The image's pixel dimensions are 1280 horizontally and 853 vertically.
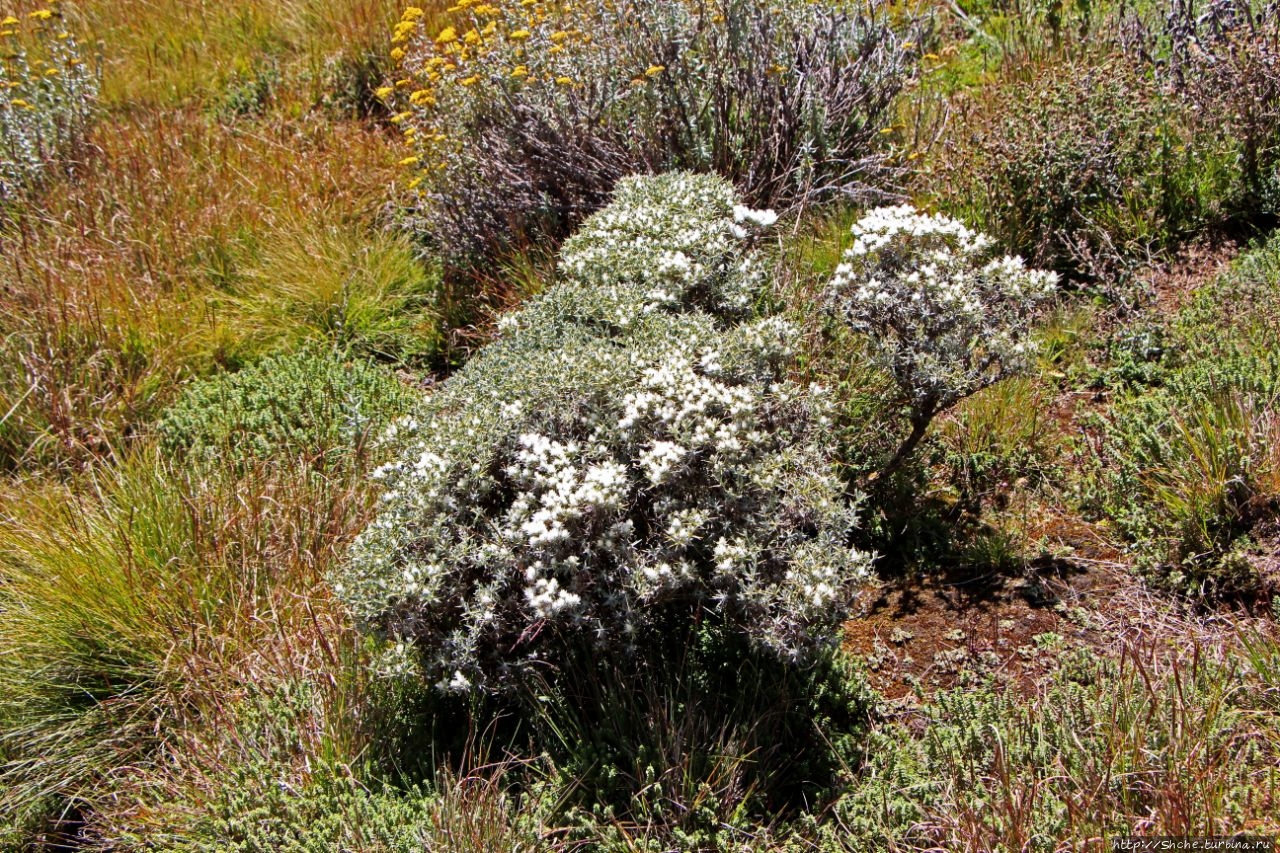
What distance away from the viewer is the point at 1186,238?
4.80 m

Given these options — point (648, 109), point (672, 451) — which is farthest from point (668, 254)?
point (648, 109)

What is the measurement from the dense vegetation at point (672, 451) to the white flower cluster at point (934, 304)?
0.08ft

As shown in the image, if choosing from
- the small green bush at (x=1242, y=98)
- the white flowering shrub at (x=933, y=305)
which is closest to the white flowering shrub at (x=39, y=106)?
the white flowering shrub at (x=933, y=305)

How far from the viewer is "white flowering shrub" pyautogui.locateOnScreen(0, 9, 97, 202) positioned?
237 inches

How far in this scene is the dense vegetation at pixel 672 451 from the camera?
285cm

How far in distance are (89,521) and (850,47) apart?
436 centimetres

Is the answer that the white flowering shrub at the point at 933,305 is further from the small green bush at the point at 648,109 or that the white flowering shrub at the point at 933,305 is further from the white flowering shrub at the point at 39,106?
the white flowering shrub at the point at 39,106

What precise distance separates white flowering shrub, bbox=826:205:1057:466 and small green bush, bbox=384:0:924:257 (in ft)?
4.86

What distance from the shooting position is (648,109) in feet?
16.7

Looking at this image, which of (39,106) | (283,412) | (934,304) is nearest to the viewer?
(934,304)

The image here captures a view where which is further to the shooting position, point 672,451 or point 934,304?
point 934,304

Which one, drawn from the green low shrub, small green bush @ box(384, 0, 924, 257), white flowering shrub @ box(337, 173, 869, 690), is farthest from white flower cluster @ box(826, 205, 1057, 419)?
small green bush @ box(384, 0, 924, 257)

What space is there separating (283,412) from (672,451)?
2.40 m

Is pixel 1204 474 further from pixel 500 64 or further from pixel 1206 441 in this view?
pixel 500 64
